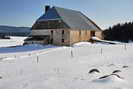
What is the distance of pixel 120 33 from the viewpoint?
56594 millimetres

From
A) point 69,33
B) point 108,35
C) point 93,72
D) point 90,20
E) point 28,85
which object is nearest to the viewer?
point 28,85

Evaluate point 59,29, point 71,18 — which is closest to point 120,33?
point 71,18

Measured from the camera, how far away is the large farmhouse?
36.8 metres

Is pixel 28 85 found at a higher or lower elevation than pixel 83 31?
lower

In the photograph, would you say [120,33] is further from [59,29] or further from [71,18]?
[59,29]

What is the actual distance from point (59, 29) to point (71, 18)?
178 inches

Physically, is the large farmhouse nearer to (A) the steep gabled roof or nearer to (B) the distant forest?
(A) the steep gabled roof

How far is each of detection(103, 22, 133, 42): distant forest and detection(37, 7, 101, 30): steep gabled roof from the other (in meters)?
13.6

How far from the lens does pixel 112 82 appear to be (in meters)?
8.49

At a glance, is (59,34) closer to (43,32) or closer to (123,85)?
(43,32)

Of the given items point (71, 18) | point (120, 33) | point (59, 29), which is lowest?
point (120, 33)

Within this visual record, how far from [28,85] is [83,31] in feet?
102

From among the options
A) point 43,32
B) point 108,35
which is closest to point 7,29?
point 108,35

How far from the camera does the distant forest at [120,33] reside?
180 ft
